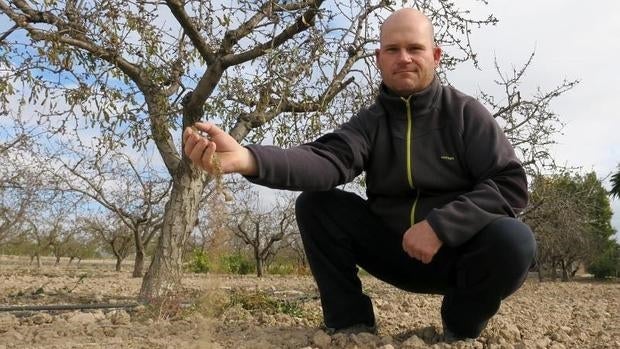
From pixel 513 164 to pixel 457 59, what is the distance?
→ 3641 mm

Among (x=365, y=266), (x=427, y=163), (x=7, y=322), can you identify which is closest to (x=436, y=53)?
(x=427, y=163)

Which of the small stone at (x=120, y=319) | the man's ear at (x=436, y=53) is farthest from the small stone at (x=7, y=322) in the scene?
the man's ear at (x=436, y=53)

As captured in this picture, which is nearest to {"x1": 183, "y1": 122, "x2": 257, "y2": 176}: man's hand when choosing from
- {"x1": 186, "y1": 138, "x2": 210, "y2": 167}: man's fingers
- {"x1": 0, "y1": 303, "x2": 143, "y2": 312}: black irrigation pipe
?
{"x1": 186, "y1": 138, "x2": 210, "y2": 167}: man's fingers

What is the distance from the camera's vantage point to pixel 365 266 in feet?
8.57

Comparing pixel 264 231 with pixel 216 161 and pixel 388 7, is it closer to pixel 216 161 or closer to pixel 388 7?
pixel 388 7

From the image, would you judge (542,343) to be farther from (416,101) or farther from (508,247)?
(416,101)

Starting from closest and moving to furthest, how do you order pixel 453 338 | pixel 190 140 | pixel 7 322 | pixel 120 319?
pixel 190 140, pixel 453 338, pixel 120 319, pixel 7 322

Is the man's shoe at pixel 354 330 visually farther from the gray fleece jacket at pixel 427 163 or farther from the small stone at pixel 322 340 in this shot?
the gray fleece jacket at pixel 427 163

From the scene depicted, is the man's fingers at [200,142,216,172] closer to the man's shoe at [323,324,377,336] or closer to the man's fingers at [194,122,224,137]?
the man's fingers at [194,122,224,137]

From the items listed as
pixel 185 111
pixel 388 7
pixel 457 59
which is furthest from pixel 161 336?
pixel 457 59

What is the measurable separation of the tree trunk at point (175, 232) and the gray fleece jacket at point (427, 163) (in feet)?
9.30

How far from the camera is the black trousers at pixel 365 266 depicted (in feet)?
7.52

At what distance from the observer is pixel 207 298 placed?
1227 millimetres

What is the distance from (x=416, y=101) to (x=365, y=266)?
749 millimetres
